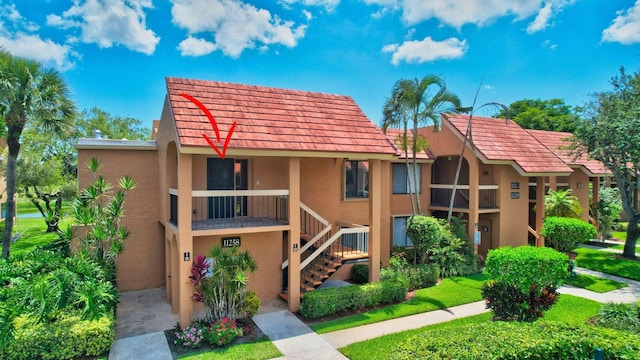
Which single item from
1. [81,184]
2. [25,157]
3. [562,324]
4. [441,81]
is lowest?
[562,324]

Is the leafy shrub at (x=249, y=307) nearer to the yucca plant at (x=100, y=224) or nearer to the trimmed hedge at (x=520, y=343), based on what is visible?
the yucca plant at (x=100, y=224)

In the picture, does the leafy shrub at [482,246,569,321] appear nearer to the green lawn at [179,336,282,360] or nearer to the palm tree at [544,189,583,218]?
the green lawn at [179,336,282,360]

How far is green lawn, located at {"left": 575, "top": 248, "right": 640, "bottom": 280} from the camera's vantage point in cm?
1650

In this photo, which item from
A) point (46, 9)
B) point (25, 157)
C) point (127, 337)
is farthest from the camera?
point (25, 157)

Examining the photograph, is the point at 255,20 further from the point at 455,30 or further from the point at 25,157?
the point at 25,157

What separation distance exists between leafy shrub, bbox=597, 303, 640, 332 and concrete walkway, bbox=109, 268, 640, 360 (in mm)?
3239

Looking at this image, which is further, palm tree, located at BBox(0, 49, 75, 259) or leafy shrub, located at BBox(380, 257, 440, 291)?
leafy shrub, located at BBox(380, 257, 440, 291)

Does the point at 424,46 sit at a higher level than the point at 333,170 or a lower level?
higher

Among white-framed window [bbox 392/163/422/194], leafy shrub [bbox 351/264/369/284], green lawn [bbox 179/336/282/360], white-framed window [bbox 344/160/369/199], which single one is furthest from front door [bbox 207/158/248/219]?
white-framed window [bbox 392/163/422/194]

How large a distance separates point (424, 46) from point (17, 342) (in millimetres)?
23609

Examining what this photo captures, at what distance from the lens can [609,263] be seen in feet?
59.1

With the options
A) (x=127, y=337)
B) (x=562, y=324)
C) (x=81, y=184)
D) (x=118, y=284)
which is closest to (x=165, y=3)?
(x=81, y=184)

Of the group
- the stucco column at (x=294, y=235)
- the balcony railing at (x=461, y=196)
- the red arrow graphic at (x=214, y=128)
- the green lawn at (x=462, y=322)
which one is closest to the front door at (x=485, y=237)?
the balcony railing at (x=461, y=196)

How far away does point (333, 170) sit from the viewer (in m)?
15.1
